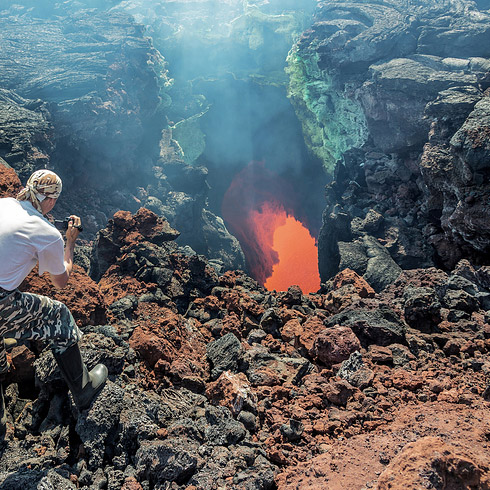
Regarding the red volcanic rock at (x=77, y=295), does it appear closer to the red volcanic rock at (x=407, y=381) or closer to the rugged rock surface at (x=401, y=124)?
the red volcanic rock at (x=407, y=381)

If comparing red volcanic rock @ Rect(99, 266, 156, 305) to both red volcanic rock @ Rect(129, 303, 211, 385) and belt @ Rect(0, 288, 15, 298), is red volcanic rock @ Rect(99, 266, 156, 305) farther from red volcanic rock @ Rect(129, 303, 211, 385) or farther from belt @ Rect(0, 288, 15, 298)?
belt @ Rect(0, 288, 15, 298)

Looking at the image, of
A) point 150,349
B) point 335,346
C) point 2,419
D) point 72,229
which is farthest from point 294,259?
point 2,419

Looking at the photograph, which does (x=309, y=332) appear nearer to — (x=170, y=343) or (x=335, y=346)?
(x=335, y=346)

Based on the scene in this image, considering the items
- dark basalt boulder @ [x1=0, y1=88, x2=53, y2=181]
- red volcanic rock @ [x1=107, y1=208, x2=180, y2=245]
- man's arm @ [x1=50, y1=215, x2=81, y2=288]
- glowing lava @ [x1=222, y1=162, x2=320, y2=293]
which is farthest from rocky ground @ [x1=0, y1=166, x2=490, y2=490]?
glowing lava @ [x1=222, y1=162, x2=320, y2=293]

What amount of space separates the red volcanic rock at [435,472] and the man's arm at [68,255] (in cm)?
274

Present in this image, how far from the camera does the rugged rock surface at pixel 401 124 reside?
974cm

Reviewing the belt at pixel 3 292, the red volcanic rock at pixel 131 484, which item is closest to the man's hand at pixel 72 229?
the belt at pixel 3 292

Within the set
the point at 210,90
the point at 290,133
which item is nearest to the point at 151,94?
the point at 210,90

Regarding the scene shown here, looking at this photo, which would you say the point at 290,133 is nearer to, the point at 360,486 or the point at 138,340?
the point at 138,340

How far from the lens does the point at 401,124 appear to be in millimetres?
15438

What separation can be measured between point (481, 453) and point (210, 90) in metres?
29.3

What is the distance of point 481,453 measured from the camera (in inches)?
99.5

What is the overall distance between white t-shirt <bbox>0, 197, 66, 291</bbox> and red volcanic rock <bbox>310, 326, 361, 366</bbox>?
364 cm

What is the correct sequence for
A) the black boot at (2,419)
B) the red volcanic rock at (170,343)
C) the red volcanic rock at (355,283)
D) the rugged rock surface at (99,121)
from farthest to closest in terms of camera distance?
the rugged rock surface at (99,121) < the red volcanic rock at (355,283) < the red volcanic rock at (170,343) < the black boot at (2,419)
